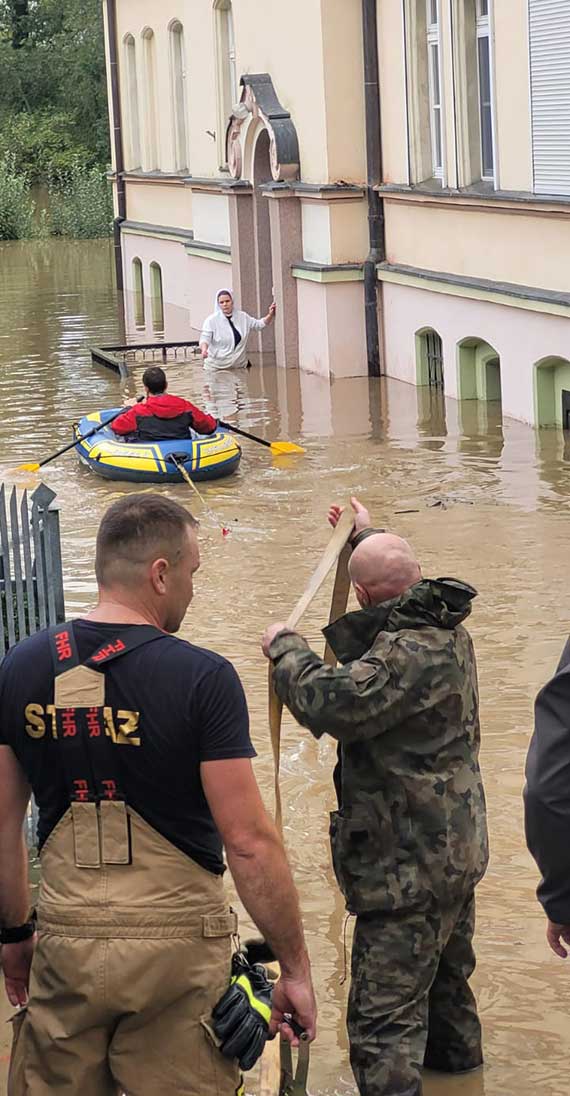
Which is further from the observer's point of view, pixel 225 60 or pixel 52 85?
pixel 52 85

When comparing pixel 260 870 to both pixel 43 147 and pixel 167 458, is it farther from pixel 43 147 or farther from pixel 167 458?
pixel 43 147

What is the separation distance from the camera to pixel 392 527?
13.8 metres

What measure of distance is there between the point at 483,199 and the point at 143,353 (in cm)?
932

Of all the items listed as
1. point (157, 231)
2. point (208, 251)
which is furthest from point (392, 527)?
point (157, 231)

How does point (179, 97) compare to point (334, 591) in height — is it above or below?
above

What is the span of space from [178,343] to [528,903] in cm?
1992

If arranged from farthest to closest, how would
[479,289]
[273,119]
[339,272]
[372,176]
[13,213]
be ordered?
[13,213]
[273,119]
[339,272]
[372,176]
[479,289]

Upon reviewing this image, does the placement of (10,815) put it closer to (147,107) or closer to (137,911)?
(137,911)

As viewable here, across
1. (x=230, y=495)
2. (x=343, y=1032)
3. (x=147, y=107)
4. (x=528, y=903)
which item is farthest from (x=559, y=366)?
(x=147, y=107)

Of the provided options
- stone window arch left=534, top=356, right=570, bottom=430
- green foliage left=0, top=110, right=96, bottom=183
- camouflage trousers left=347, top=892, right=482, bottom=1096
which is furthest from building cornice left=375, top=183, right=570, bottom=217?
green foliage left=0, top=110, right=96, bottom=183

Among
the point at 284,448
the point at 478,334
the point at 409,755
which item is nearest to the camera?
the point at 409,755

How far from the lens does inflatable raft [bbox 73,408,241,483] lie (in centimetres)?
1623

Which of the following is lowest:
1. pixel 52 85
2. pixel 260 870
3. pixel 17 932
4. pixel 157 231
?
pixel 17 932

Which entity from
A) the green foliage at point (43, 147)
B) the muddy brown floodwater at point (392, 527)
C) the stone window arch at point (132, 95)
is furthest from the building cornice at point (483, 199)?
the green foliage at point (43, 147)
